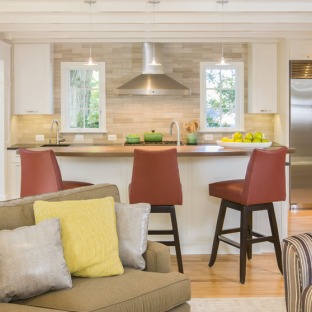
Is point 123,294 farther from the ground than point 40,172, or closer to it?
closer to it

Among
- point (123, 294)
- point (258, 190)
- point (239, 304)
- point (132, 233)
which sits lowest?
point (239, 304)

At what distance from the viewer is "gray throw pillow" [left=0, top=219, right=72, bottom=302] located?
9.57ft

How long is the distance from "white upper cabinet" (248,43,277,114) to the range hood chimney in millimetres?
1014

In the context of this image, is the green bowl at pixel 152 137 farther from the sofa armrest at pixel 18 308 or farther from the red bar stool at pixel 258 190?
the sofa armrest at pixel 18 308

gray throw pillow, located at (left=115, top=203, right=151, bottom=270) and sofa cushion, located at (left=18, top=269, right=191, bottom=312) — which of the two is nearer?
sofa cushion, located at (left=18, top=269, right=191, bottom=312)

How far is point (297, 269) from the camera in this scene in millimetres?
3080

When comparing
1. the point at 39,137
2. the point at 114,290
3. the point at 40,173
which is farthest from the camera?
the point at 39,137

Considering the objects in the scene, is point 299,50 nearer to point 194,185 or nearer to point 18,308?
point 194,185

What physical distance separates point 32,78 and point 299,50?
3904 millimetres

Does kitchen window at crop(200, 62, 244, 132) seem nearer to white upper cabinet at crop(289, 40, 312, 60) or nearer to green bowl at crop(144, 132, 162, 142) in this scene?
green bowl at crop(144, 132, 162, 142)

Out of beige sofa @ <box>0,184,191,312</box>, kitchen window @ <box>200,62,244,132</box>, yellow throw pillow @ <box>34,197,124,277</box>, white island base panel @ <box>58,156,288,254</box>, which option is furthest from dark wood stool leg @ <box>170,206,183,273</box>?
kitchen window @ <box>200,62,244,132</box>

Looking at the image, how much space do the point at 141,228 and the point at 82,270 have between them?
461 millimetres

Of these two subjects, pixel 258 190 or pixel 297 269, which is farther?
pixel 258 190

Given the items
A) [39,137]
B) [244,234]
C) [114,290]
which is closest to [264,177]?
[244,234]
